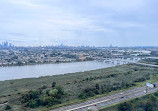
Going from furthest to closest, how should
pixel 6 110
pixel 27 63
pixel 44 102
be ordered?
pixel 27 63 < pixel 44 102 < pixel 6 110

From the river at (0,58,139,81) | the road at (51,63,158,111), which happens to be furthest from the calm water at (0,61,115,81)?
the road at (51,63,158,111)

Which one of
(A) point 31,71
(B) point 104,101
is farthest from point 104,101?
(A) point 31,71

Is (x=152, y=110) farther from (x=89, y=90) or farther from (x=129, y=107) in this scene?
(x=89, y=90)

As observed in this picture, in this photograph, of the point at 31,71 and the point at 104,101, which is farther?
the point at 31,71

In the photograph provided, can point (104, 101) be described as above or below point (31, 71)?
above

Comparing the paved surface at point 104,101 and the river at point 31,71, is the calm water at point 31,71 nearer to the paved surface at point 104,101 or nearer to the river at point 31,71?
the river at point 31,71

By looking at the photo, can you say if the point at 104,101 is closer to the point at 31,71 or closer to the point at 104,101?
the point at 104,101

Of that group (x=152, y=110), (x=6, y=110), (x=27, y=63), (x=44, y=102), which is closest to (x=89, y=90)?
(x=44, y=102)

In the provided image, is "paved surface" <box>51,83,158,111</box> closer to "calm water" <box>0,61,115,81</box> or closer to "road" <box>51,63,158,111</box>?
"road" <box>51,63,158,111</box>

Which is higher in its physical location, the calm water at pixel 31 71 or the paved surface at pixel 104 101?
the paved surface at pixel 104 101

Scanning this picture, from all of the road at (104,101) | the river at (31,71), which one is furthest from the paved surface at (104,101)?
the river at (31,71)

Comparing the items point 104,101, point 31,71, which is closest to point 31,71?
point 31,71
